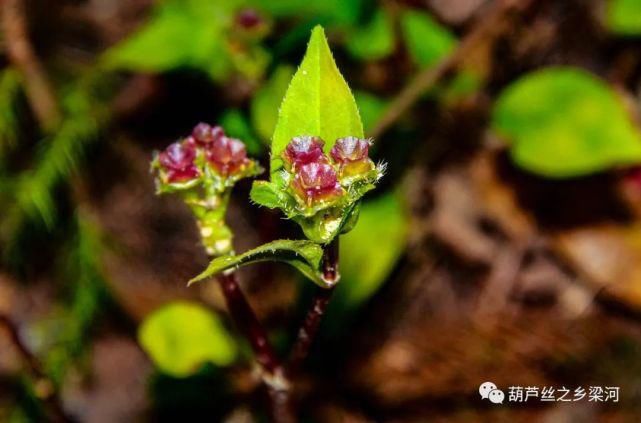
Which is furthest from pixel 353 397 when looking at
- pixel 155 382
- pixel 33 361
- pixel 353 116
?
pixel 353 116

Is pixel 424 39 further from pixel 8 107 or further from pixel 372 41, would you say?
pixel 8 107

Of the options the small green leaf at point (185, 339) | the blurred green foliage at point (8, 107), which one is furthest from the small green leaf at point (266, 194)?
the blurred green foliage at point (8, 107)

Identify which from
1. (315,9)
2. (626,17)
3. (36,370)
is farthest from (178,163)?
(626,17)

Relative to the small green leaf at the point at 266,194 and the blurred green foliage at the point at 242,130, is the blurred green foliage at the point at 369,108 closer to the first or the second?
the blurred green foliage at the point at 242,130

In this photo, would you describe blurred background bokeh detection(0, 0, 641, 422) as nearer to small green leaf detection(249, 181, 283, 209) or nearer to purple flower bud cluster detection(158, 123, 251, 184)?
purple flower bud cluster detection(158, 123, 251, 184)

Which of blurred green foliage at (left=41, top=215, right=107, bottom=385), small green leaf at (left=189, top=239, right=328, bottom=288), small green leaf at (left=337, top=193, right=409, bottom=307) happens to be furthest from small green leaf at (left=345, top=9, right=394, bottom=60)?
small green leaf at (left=189, top=239, right=328, bottom=288)

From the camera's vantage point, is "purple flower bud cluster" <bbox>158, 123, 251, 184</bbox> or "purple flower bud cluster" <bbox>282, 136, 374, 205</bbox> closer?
"purple flower bud cluster" <bbox>282, 136, 374, 205</bbox>
